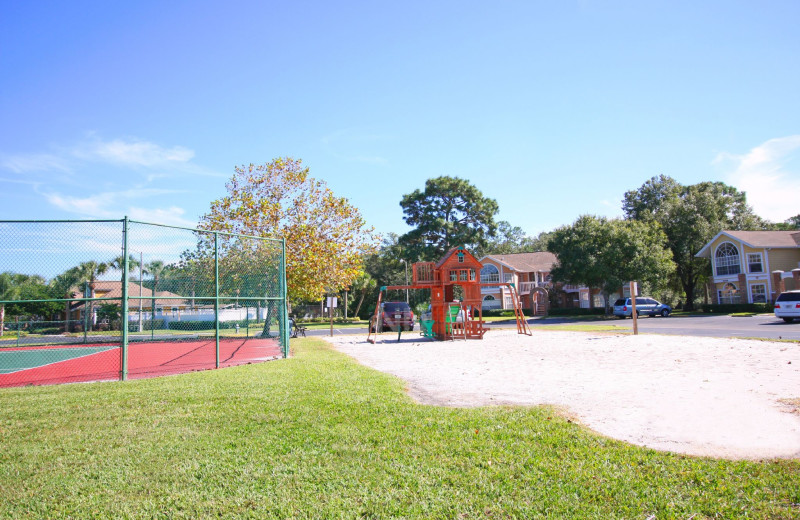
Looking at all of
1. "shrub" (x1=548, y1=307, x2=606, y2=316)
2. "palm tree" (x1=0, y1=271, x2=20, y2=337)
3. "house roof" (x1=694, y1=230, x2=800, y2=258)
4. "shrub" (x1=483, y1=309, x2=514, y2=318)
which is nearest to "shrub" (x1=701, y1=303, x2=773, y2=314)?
"house roof" (x1=694, y1=230, x2=800, y2=258)

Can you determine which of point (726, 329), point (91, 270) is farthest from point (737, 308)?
point (91, 270)

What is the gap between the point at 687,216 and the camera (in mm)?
49500

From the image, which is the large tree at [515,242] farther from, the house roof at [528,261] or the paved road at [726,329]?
the paved road at [726,329]

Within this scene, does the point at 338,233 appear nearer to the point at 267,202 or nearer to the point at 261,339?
the point at 267,202

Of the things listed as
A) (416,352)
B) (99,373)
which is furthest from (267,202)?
(99,373)

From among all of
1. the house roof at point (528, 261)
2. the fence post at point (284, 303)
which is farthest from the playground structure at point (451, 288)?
the house roof at point (528, 261)

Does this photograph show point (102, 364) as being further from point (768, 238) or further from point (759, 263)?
point (768, 238)

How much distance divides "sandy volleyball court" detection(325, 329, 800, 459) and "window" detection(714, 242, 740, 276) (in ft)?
107

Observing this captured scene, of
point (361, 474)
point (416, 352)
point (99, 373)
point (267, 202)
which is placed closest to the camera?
point (361, 474)

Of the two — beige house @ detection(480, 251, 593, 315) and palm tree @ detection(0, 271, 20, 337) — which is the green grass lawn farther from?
beige house @ detection(480, 251, 593, 315)

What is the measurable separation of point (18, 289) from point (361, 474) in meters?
10.2

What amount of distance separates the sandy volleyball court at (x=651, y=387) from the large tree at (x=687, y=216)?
38920mm

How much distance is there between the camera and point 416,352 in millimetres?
15977

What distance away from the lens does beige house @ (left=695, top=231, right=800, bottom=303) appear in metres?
39.7
